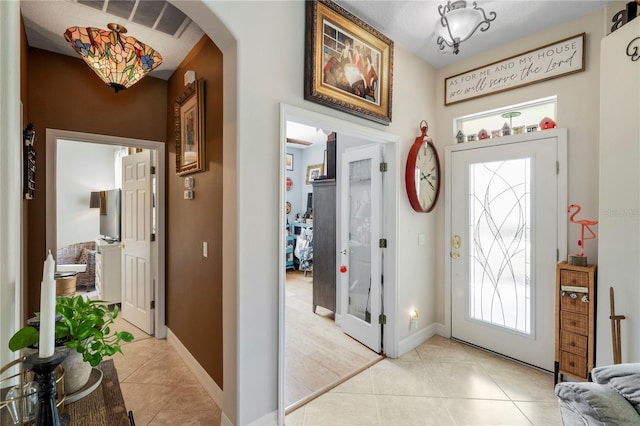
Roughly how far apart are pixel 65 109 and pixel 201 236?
1.77 meters

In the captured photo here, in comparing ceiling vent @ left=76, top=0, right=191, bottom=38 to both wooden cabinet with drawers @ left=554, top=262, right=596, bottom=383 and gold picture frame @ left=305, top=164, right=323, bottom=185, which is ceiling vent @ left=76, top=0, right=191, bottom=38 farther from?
gold picture frame @ left=305, top=164, right=323, bottom=185

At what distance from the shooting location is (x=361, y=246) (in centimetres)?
320

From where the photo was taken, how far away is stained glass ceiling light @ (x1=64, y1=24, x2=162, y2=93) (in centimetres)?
192

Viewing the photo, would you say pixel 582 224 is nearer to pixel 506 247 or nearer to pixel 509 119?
pixel 506 247

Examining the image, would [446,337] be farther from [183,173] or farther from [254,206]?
[183,173]

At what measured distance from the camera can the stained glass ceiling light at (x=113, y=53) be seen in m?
1.92

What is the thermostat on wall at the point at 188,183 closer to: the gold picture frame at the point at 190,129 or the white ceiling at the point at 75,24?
the gold picture frame at the point at 190,129

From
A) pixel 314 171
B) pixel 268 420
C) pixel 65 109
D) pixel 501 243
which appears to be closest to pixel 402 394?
pixel 268 420

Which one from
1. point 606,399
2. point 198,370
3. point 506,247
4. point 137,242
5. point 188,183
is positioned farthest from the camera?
point 137,242

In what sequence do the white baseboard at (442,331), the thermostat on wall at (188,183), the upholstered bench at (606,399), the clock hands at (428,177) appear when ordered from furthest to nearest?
the white baseboard at (442,331) < the clock hands at (428,177) < the thermostat on wall at (188,183) < the upholstered bench at (606,399)

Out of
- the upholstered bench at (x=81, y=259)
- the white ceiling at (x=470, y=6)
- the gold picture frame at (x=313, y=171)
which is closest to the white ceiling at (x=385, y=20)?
the white ceiling at (x=470, y=6)

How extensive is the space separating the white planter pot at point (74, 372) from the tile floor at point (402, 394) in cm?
144

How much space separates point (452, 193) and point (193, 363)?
3.02 meters

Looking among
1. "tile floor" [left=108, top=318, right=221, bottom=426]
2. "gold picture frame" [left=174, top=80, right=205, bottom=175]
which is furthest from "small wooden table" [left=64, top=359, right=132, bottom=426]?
"gold picture frame" [left=174, top=80, right=205, bottom=175]
